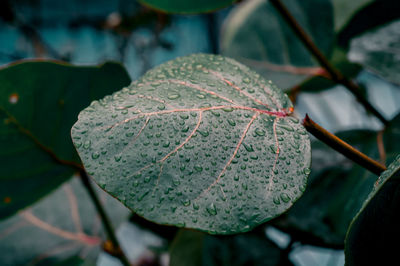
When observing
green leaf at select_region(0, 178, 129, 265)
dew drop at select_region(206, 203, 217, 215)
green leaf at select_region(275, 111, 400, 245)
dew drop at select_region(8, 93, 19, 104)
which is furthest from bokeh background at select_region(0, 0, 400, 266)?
dew drop at select_region(206, 203, 217, 215)

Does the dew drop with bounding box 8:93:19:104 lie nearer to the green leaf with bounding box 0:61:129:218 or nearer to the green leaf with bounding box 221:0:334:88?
the green leaf with bounding box 0:61:129:218

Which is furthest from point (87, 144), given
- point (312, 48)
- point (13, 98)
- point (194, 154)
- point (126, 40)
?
point (126, 40)

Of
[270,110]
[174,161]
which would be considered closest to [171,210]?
[174,161]

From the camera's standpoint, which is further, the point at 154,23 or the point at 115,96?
the point at 154,23

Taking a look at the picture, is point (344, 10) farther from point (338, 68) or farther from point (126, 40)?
point (126, 40)

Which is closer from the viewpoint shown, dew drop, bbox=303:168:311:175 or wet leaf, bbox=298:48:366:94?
dew drop, bbox=303:168:311:175

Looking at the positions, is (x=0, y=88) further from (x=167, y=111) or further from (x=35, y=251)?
(x=35, y=251)

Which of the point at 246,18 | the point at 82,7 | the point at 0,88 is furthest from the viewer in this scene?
the point at 82,7
